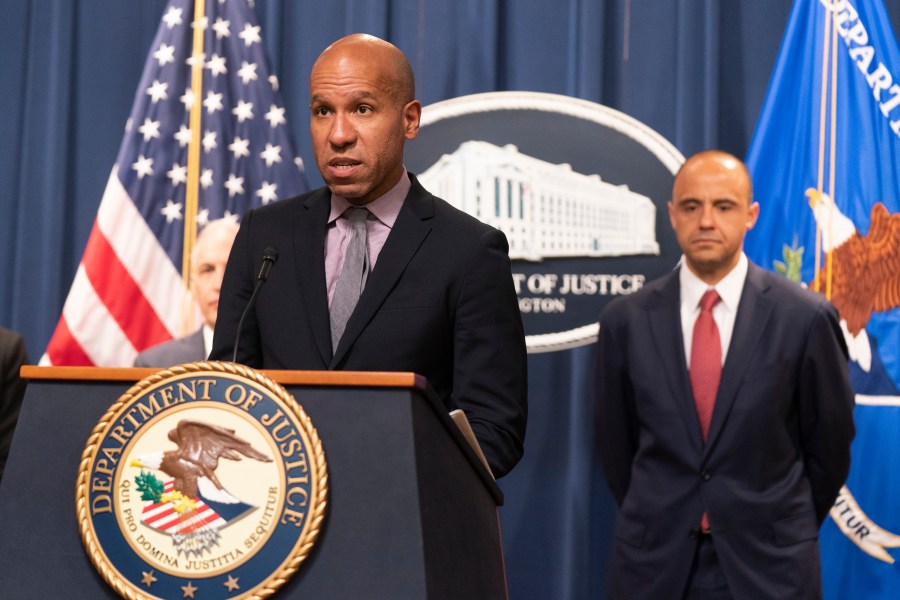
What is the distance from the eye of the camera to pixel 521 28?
4.28 meters

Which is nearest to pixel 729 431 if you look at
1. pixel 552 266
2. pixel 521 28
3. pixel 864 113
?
pixel 552 266

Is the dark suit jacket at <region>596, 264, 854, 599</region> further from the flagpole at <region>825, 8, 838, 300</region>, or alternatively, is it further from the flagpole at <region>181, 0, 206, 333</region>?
the flagpole at <region>181, 0, 206, 333</region>

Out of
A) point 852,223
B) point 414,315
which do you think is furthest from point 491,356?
point 852,223

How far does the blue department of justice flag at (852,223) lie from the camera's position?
153 inches

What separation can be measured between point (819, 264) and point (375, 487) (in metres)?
3.02

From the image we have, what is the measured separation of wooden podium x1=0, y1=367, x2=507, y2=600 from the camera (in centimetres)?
120

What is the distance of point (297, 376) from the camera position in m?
1.25

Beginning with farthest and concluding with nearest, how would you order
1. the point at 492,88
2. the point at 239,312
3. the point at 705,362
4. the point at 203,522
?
the point at 492,88
the point at 705,362
the point at 239,312
the point at 203,522

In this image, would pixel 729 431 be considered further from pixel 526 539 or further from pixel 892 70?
pixel 892 70

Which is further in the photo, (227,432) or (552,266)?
(552,266)

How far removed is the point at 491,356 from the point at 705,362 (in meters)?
1.65

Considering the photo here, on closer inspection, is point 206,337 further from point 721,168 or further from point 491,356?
point 491,356

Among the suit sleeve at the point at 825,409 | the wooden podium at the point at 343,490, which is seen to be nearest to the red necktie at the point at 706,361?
the suit sleeve at the point at 825,409

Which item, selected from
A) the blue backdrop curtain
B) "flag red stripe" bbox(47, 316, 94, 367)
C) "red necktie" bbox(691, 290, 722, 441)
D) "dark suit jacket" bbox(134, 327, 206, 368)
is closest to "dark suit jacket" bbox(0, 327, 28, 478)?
"flag red stripe" bbox(47, 316, 94, 367)
